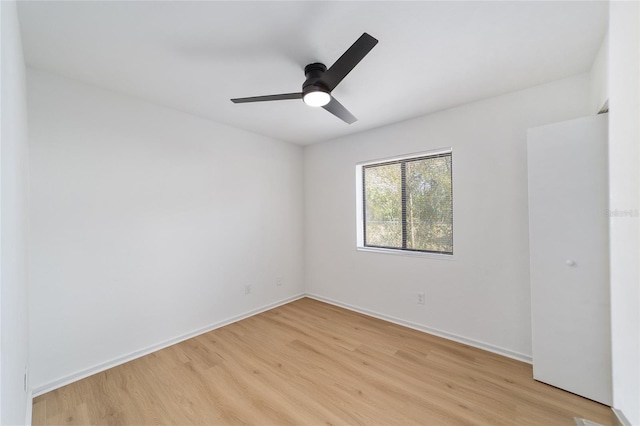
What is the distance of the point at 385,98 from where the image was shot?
7.87ft

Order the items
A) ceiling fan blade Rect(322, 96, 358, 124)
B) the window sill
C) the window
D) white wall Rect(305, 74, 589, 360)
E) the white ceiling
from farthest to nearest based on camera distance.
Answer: the window
the window sill
white wall Rect(305, 74, 589, 360)
ceiling fan blade Rect(322, 96, 358, 124)
the white ceiling

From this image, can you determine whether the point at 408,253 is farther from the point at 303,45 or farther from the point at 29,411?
the point at 29,411

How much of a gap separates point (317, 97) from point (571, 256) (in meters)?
2.19

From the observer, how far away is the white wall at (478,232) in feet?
7.25

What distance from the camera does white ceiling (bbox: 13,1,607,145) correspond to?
54.6 inches

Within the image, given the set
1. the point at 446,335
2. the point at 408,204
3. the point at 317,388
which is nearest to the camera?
the point at 317,388

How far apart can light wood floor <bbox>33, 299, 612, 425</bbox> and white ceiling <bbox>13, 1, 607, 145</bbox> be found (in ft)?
8.08

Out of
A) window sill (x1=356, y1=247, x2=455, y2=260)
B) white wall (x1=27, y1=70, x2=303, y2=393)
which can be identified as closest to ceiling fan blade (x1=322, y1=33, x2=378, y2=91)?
white wall (x1=27, y1=70, x2=303, y2=393)

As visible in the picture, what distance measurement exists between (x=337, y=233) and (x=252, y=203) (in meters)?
1.29

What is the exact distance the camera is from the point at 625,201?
16.3 inches

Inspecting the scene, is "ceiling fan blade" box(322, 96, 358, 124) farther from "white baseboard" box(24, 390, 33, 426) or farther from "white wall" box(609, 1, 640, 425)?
"white baseboard" box(24, 390, 33, 426)

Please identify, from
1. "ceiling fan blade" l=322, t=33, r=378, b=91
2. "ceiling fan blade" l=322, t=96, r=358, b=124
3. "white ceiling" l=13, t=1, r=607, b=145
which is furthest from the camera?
"ceiling fan blade" l=322, t=96, r=358, b=124

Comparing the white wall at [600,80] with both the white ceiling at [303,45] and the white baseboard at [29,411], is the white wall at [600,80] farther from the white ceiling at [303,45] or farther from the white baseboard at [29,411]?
the white baseboard at [29,411]

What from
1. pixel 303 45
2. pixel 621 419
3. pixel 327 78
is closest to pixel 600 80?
pixel 327 78
